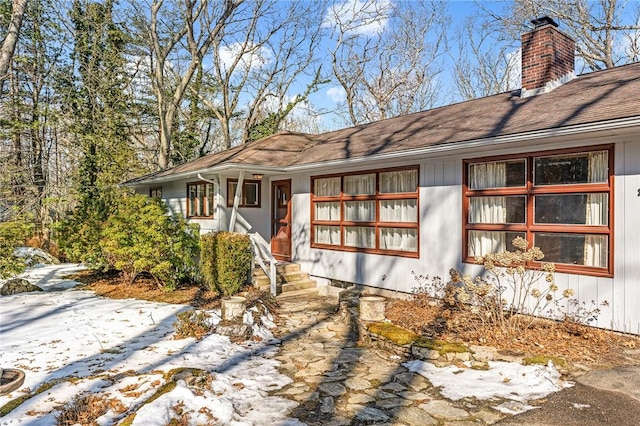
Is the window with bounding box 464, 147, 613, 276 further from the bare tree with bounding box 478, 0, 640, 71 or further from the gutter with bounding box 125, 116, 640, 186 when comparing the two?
the bare tree with bounding box 478, 0, 640, 71

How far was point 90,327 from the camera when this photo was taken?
675 cm

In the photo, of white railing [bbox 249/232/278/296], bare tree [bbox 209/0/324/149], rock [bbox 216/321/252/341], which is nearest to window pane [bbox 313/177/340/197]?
white railing [bbox 249/232/278/296]

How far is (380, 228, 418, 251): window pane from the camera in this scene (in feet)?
25.0

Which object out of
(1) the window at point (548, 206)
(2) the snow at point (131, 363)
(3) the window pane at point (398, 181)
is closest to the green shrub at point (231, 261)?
(2) the snow at point (131, 363)

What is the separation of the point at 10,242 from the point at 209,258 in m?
3.68

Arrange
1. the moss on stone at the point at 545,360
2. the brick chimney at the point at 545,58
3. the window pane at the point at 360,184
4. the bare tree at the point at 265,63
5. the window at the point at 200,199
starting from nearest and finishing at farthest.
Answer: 1. the moss on stone at the point at 545,360
2. the brick chimney at the point at 545,58
3. the window pane at the point at 360,184
4. the window at the point at 200,199
5. the bare tree at the point at 265,63

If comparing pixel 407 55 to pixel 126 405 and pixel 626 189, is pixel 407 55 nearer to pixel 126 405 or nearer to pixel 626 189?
pixel 626 189

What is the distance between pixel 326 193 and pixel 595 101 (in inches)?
205

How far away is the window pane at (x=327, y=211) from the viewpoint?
9.05 metres

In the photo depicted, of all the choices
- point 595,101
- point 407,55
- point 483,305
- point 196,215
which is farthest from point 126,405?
point 407,55

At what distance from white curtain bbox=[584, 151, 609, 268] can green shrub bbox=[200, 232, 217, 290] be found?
6.92 meters

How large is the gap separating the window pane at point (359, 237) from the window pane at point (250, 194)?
9.28 feet

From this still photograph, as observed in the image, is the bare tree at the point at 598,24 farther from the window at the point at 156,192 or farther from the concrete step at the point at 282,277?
the window at the point at 156,192

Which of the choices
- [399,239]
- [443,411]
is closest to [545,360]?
[443,411]
